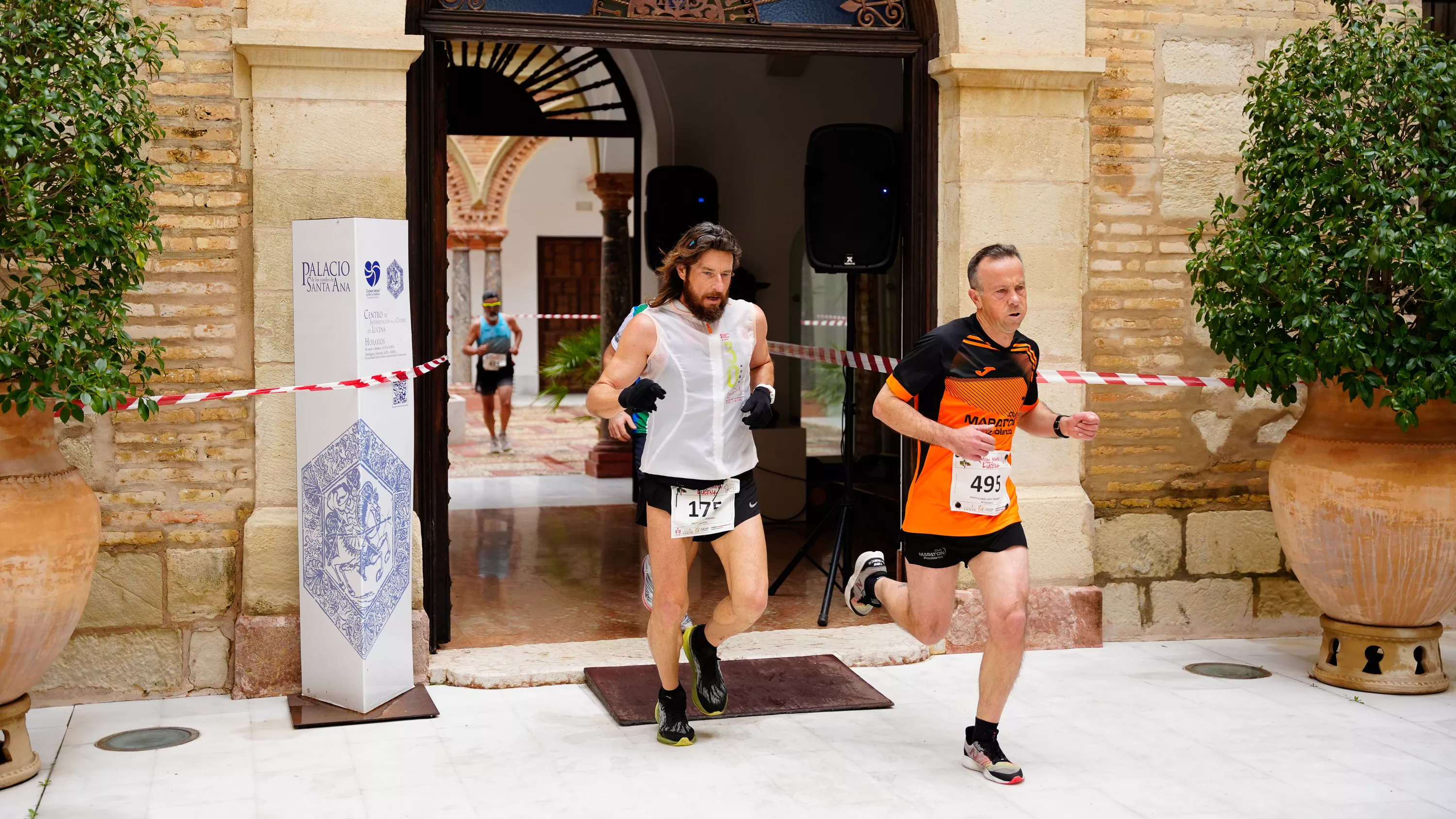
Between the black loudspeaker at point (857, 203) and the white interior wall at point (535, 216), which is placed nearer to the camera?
the black loudspeaker at point (857, 203)

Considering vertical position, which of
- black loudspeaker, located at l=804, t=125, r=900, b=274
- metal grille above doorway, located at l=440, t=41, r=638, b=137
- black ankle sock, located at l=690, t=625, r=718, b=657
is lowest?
black ankle sock, located at l=690, t=625, r=718, b=657

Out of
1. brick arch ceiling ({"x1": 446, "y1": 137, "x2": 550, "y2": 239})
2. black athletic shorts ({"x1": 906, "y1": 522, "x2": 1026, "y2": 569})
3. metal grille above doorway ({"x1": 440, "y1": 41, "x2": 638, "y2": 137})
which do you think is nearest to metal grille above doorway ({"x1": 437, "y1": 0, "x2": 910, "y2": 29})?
black athletic shorts ({"x1": 906, "y1": 522, "x2": 1026, "y2": 569})

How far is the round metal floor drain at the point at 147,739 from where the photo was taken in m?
4.39

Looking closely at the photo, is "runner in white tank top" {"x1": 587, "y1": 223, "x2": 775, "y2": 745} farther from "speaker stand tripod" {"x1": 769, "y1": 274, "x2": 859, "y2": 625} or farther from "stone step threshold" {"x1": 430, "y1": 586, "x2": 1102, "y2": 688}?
"speaker stand tripod" {"x1": 769, "y1": 274, "x2": 859, "y2": 625}

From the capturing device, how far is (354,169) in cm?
500

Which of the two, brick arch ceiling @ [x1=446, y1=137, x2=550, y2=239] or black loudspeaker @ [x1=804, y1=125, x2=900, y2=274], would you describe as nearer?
black loudspeaker @ [x1=804, y1=125, x2=900, y2=274]

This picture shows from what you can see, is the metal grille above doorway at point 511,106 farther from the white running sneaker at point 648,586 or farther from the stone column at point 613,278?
the white running sneaker at point 648,586

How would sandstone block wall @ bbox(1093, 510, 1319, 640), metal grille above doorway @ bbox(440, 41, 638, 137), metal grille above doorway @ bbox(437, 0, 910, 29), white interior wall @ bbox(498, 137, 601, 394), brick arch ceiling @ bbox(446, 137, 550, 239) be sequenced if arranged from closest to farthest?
metal grille above doorway @ bbox(437, 0, 910, 29) < sandstone block wall @ bbox(1093, 510, 1319, 640) < metal grille above doorway @ bbox(440, 41, 638, 137) < brick arch ceiling @ bbox(446, 137, 550, 239) < white interior wall @ bbox(498, 137, 601, 394)

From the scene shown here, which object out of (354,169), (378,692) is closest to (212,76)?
(354,169)

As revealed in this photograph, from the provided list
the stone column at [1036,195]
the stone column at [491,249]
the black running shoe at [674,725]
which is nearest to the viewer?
the black running shoe at [674,725]

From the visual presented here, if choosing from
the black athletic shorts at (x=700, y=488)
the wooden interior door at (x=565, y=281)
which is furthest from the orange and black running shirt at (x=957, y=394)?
the wooden interior door at (x=565, y=281)

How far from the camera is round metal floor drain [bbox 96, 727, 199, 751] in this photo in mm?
4387

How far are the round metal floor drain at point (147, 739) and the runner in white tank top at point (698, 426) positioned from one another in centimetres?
155

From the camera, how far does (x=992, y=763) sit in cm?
408
